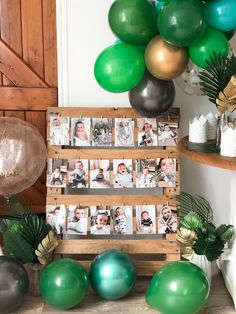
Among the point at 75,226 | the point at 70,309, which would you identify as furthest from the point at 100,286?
the point at 75,226

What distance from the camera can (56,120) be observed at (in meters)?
1.92

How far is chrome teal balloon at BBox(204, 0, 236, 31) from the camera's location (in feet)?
4.76

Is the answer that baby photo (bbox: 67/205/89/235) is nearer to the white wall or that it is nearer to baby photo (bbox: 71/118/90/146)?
baby photo (bbox: 71/118/90/146)

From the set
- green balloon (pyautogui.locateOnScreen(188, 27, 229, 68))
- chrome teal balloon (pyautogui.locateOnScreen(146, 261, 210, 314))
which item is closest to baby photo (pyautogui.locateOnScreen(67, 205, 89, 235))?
chrome teal balloon (pyautogui.locateOnScreen(146, 261, 210, 314))

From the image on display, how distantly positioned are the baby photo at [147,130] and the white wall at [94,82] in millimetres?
146

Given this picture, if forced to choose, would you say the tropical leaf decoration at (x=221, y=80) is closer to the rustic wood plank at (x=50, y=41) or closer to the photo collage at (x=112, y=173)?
the photo collage at (x=112, y=173)

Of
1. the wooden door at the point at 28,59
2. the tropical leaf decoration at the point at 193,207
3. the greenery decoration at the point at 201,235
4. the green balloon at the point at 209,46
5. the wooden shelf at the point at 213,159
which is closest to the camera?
the wooden shelf at the point at 213,159

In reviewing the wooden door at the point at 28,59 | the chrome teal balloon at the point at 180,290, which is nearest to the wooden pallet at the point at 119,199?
the wooden door at the point at 28,59

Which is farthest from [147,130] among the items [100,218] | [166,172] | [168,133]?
[100,218]

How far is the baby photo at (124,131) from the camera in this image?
1.92 meters

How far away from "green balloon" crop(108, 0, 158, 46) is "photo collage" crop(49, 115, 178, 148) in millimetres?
448

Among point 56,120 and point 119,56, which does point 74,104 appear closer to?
point 56,120

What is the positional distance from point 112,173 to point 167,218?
29 centimetres

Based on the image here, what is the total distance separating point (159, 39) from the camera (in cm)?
153
